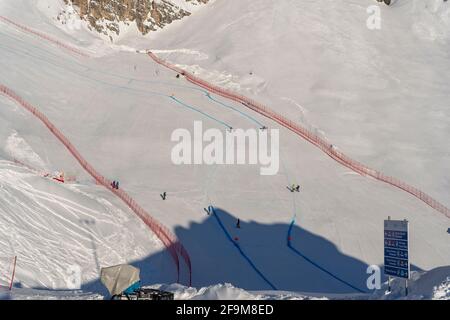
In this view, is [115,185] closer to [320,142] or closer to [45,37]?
[320,142]

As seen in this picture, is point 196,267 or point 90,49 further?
point 90,49

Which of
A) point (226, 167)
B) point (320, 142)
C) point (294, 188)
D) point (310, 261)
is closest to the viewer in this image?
point (310, 261)

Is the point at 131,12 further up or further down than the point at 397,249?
further up

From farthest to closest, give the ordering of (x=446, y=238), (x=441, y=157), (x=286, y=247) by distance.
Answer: (x=441, y=157) < (x=446, y=238) < (x=286, y=247)

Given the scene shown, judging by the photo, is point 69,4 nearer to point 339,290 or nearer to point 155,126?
point 155,126

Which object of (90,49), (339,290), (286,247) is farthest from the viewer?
(90,49)

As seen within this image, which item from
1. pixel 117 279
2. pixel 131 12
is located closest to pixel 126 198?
pixel 117 279

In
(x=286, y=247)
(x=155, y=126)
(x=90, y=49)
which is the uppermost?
(x=90, y=49)
